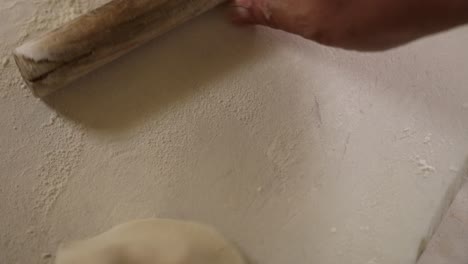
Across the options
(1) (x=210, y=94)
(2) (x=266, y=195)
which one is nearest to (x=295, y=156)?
(2) (x=266, y=195)

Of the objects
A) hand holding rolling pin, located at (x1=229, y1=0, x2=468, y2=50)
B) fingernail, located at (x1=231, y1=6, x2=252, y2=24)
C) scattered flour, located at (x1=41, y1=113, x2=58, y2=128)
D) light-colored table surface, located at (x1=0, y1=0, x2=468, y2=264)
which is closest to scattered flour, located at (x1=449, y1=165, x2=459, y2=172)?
light-colored table surface, located at (x1=0, y1=0, x2=468, y2=264)

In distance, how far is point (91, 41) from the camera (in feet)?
2.19

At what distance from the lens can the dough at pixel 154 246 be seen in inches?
30.5

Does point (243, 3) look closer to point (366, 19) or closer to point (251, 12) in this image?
point (251, 12)

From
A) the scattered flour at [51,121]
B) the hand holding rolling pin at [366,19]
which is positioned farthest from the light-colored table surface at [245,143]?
the hand holding rolling pin at [366,19]

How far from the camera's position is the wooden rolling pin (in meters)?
0.65

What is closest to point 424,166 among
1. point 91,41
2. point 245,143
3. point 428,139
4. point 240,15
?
point 428,139

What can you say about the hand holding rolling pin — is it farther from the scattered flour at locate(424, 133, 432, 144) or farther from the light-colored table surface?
the scattered flour at locate(424, 133, 432, 144)

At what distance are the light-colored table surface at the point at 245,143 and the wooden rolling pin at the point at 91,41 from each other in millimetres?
44

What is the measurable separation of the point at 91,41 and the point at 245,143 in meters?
0.31

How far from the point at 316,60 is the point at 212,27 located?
0.65ft

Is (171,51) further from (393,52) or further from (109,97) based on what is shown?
(393,52)

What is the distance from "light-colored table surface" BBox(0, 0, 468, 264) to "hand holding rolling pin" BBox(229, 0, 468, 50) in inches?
4.4

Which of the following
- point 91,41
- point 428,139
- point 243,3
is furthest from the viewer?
point 428,139
